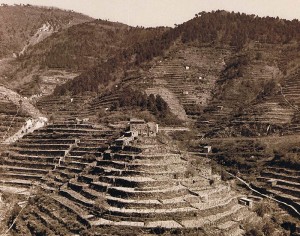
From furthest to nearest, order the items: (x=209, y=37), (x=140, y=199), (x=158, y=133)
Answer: (x=209, y=37)
(x=158, y=133)
(x=140, y=199)

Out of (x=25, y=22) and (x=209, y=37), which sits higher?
(x=25, y=22)

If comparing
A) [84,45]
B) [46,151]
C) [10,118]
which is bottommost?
[46,151]

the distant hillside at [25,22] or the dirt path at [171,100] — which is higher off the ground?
the distant hillside at [25,22]

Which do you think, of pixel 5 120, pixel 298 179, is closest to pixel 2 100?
pixel 5 120

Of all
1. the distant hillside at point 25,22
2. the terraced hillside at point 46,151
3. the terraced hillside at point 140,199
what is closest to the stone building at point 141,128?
the terraced hillside at point 46,151

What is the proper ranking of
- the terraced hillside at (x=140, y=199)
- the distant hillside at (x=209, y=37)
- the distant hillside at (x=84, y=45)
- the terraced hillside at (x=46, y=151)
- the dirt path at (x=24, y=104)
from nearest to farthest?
the terraced hillside at (x=140, y=199), the terraced hillside at (x=46, y=151), the dirt path at (x=24, y=104), the distant hillside at (x=209, y=37), the distant hillside at (x=84, y=45)

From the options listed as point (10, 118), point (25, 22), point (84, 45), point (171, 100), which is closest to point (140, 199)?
point (10, 118)

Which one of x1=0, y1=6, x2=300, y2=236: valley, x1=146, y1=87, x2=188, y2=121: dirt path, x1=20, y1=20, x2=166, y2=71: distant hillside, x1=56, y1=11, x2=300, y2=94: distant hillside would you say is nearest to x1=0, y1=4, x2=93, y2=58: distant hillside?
x1=0, y1=6, x2=300, y2=236: valley

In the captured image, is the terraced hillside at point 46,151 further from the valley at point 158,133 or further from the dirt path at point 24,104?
the dirt path at point 24,104

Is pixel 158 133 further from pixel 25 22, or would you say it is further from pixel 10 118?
pixel 25 22
